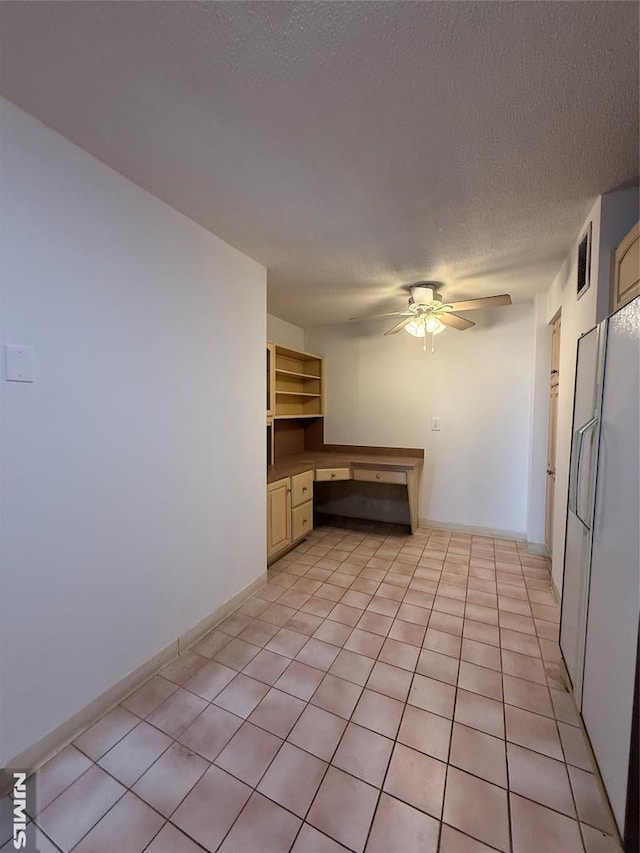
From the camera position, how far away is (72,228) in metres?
1.45

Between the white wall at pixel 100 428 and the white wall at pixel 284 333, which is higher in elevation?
the white wall at pixel 284 333

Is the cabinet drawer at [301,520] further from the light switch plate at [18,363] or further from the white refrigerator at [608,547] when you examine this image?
the light switch plate at [18,363]

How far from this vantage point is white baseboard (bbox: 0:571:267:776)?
1.37 metres

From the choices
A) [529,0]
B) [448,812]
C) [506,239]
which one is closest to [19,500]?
[448,812]

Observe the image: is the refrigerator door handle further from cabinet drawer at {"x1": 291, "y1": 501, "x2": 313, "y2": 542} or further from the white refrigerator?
cabinet drawer at {"x1": 291, "y1": 501, "x2": 313, "y2": 542}

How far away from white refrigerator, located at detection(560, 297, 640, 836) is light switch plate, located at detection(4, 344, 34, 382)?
2079 millimetres

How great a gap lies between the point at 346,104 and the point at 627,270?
135cm

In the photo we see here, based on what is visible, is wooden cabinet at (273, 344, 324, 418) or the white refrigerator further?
wooden cabinet at (273, 344, 324, 418)

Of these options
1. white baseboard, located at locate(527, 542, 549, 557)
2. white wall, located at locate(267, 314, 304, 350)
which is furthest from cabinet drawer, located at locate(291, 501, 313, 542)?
white baseboard, located at locate(527, 542, 549, 557)

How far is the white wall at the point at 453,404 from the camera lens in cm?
362

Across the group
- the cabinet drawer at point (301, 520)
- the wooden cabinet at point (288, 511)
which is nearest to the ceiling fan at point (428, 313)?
the wooden cabinet at point (288, 511)

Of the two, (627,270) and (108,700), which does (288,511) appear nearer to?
(108,700)

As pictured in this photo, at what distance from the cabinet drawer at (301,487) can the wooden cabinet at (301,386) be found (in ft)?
2.66
